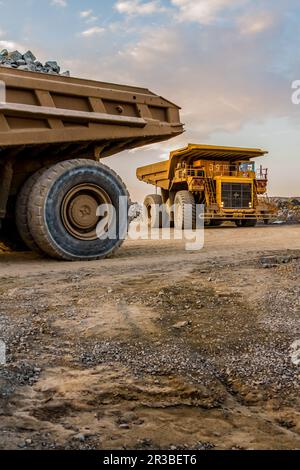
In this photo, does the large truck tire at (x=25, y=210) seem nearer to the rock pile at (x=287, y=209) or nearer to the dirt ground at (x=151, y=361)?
the dirt ground at (x=151, y=361)

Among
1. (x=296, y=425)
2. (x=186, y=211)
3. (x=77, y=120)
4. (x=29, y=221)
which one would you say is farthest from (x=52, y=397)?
(x=186, y=211)

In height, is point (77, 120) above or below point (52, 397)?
above

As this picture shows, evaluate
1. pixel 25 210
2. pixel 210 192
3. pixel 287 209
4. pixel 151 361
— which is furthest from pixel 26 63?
pixel 287 209

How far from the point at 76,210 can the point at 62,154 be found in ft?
3.38

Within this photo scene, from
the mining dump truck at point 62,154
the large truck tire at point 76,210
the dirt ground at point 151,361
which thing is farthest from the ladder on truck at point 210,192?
the dirt ground at point 151,361

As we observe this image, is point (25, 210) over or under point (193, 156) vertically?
under

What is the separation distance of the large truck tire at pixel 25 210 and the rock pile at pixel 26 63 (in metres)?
1.42

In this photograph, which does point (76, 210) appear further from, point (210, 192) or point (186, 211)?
point (210, 192)

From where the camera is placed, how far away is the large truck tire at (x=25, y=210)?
6.89 metres

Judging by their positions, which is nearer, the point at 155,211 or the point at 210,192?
the point at 210,192

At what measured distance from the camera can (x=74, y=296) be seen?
4.42 m

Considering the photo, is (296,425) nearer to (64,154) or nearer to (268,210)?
(64,154)

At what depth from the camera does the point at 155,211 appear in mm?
19062
